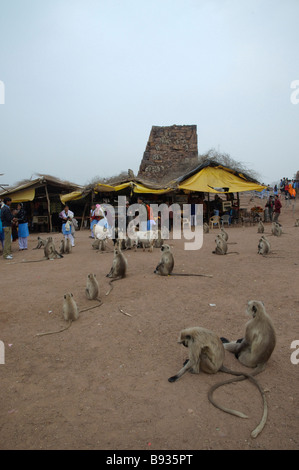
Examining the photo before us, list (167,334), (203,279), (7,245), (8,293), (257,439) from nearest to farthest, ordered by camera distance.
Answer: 1. (257,439)
2. (167,334)
3. (8,293)
4. (203,279)
5. (7,245)

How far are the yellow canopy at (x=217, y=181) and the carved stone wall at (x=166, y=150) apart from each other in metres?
7.04

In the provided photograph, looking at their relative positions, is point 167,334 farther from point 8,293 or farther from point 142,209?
point 142,209

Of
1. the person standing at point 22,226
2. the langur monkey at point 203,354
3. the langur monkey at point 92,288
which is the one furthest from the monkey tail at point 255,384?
the person standing at point 22,226

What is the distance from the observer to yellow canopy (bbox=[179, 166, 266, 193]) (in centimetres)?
2009

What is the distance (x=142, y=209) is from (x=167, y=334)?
365 inches

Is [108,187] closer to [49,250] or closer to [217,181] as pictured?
[49,250]

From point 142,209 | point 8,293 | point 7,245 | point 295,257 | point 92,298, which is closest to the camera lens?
point 92,298

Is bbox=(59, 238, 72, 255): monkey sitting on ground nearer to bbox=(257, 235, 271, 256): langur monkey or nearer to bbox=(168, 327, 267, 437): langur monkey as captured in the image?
bbox=(257, 235, 271, 256): langur monkey

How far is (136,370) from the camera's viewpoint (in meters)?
3.83

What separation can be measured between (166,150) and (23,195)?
15445 mm

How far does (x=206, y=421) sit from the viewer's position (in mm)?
2900

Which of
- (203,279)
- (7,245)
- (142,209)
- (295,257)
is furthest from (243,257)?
(7,245)

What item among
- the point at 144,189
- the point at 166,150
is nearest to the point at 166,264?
the point at 144,189

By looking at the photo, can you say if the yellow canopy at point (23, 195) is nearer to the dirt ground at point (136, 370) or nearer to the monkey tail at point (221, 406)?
the dirt ground at point (136, 370)
